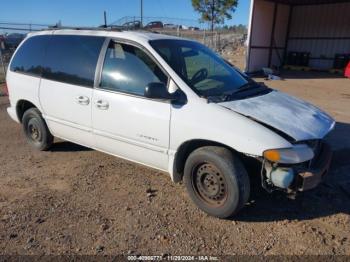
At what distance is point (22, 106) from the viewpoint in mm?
5332

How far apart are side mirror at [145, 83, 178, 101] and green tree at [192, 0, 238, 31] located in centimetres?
2187

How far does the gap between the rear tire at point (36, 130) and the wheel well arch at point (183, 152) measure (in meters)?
2.48

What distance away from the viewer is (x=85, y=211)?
3477 mm

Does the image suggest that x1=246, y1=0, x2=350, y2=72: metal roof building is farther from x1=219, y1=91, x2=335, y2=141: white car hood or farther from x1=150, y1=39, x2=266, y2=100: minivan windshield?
x1=219, y1=91, x2=335, y2=141: white car hood

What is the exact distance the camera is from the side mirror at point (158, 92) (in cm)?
335

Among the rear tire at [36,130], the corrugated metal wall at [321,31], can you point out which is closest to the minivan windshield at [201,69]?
the rear tire at [36,130]

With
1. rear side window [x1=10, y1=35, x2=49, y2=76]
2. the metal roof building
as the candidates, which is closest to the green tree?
the metal roof building

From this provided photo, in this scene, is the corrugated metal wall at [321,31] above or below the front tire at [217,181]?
above

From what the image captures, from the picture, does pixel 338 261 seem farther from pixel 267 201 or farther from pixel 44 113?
pixel 44 113

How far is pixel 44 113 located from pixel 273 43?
56.6ft

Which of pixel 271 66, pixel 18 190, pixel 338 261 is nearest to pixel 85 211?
pixel 18 190

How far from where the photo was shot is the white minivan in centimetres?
308

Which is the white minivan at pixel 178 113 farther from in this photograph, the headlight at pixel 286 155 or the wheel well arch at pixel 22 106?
the wheel well arch at pixel 22 106

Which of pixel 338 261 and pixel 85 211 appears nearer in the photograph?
pixel 338 261
